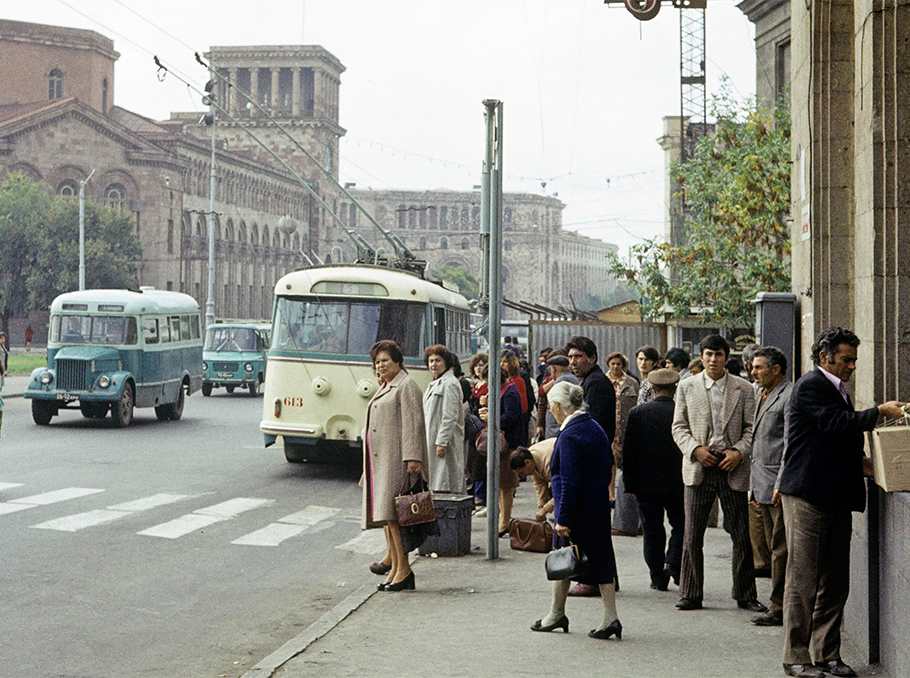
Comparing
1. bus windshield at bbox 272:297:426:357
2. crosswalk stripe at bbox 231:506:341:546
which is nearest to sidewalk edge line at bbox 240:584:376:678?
crosswalk stripe at bbox 231:506:341:546

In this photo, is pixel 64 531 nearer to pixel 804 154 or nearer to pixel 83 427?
pixel 804 154

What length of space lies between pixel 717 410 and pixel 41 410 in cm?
1959

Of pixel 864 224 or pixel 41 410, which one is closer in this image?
pixel 864 224

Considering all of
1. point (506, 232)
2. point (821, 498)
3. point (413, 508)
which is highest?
point (506, 232)

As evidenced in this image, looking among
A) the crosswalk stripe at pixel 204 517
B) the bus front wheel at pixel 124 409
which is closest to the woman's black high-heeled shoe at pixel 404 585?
the crosswalk stripe at pixel 204 517

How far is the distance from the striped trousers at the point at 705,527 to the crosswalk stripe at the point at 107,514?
6.37 m

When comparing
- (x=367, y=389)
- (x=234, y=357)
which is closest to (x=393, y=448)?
(x=367, y=389)

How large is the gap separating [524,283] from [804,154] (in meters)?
149

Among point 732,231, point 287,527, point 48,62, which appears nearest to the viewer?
point 287,527

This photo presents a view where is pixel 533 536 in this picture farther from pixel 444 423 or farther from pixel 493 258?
pixel 493 258

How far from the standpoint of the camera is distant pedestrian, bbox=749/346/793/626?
8.07 m

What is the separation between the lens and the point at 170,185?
3039 inches

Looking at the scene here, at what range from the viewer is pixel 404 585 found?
9.62m

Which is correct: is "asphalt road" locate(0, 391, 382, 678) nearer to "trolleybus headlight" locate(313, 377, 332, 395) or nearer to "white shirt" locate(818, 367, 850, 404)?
"trolleybus headlight" locate(313, 377, 332, 395)
